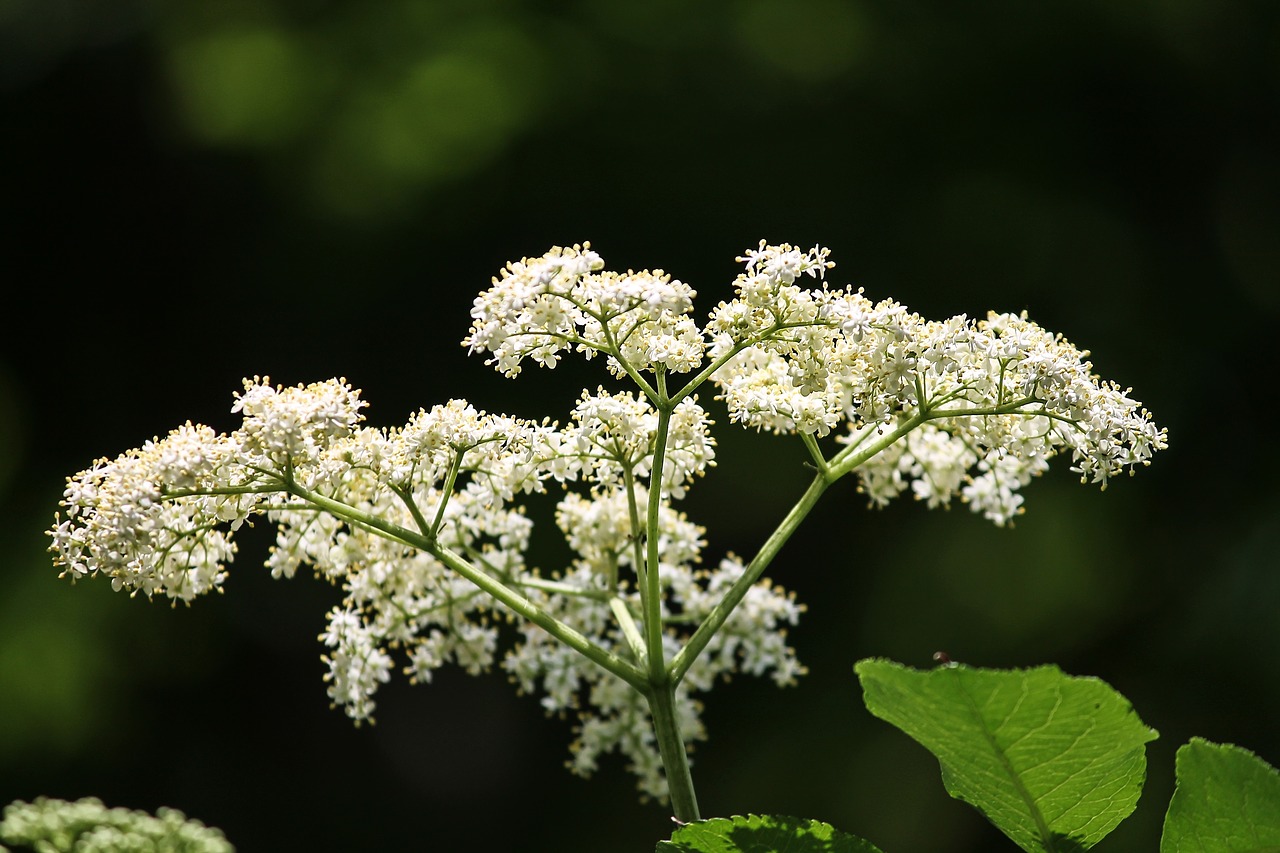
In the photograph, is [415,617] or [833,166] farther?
[833,166]

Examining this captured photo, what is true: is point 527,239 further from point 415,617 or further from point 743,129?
point 415,617

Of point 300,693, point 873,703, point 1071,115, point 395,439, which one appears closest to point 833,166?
point 1071,115

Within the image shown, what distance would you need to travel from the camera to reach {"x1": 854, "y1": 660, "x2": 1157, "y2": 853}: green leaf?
81 cm

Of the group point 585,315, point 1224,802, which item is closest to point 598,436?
point 585,315

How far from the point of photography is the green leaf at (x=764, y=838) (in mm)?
908

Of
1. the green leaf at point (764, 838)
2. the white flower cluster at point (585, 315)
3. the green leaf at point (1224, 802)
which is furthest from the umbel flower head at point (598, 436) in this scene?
the green leaf at point (1224, 802)

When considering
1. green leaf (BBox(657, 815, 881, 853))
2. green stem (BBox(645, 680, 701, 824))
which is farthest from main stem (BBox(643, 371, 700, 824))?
green leaf (BBox(657, 815, 881, 853))

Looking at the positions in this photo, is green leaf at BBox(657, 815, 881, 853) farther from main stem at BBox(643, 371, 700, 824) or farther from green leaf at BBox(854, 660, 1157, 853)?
main stem at BBox(643, 371, 700, 824)

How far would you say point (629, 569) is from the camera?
1.79 meters

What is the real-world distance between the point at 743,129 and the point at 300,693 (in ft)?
12.6

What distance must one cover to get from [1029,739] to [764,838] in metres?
0.21

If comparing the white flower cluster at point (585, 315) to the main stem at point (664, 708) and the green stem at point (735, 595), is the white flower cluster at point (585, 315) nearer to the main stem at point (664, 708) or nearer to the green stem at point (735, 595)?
the main stem at point (664, 708)

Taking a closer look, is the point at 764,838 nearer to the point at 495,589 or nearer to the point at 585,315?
the point at 495,589

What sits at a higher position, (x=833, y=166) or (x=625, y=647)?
(x=833, y=166)
